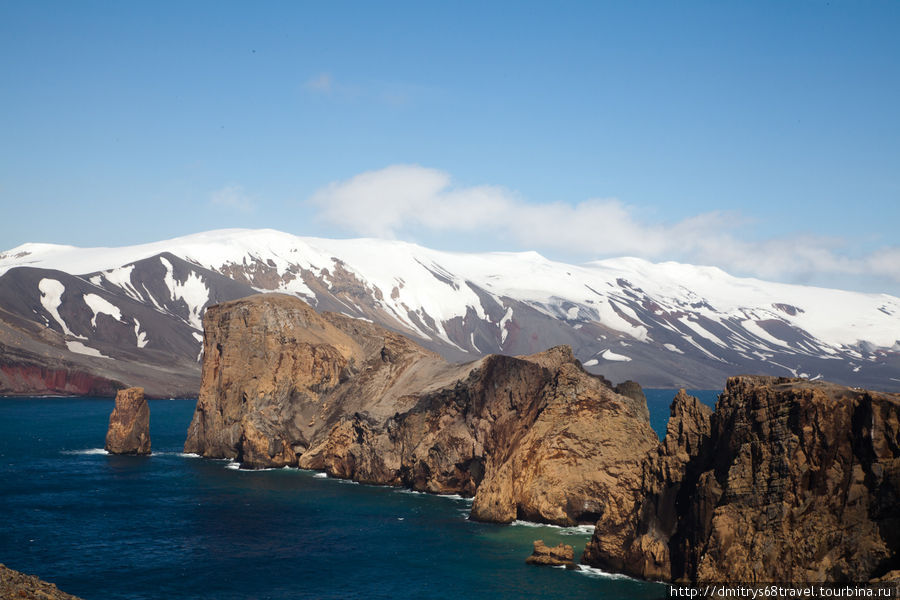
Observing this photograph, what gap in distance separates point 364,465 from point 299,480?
24.7ft

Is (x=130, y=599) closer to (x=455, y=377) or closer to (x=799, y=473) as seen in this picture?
(x=799, y=473)

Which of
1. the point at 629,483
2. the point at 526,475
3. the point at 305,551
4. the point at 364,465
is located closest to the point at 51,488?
the point at 364,465

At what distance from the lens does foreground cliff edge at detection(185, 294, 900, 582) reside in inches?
1674

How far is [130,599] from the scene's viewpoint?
5103cm

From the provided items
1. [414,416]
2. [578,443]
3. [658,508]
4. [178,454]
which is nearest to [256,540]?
[578,443]

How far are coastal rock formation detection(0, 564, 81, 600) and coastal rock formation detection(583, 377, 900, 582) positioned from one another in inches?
1220

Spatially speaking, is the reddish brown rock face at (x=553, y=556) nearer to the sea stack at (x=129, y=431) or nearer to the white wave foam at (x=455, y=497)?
the white wave foam at (x=455, y=497)

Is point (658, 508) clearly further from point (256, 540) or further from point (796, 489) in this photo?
point (256, 540)

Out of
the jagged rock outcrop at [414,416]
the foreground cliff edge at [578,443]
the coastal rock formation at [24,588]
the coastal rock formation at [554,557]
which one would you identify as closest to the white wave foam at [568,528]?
the jagged rock outcrop at [414,416]

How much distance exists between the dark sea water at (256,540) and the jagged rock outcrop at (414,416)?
3292 mm

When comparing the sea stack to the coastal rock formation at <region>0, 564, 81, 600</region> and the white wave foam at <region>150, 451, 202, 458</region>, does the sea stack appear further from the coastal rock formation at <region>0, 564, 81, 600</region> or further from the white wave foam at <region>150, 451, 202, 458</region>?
the coastal rock formation at <region>0, 564, 81, 600</region>

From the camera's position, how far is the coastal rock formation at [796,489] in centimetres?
4131

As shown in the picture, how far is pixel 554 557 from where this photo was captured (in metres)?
58.3

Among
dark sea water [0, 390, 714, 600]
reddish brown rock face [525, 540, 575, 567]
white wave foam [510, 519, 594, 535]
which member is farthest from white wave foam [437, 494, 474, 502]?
reddish brown rock face [525, 540, 575, 567]
